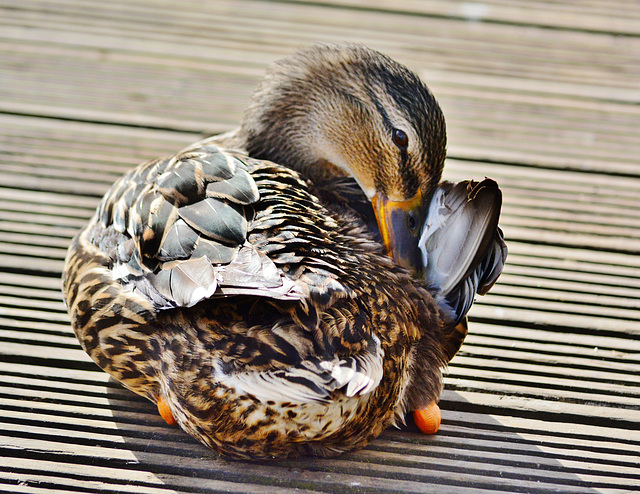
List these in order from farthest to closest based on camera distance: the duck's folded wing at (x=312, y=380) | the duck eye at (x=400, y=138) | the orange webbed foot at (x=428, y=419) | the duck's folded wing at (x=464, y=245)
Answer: the duck eye at (x=400, y=138), the orange webbed foot at (x=428, y=419), the duck's folded wing at (x=464, y=245), the duck's folded wing at (x=312, y=380)

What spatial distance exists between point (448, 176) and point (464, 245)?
4.77ft

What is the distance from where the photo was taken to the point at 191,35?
456 cm

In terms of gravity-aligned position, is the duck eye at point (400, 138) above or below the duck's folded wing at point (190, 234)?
above

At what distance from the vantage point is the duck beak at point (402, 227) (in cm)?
219

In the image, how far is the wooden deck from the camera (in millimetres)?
2066

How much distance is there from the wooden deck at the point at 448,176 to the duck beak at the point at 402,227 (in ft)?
1.62

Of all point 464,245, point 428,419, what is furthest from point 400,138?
point 428,419

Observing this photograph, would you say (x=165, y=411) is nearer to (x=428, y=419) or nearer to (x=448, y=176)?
(x=428, y=419)

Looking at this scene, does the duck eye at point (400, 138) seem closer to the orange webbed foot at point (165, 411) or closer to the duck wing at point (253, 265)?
the duck wing at point (253, 265)

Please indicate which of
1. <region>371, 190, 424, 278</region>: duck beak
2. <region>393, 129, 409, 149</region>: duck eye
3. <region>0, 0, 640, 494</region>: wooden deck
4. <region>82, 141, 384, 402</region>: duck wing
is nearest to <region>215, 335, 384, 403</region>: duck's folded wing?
<region>82, 141, 384, 402</region>: duck wing

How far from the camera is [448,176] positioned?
11.5 ft

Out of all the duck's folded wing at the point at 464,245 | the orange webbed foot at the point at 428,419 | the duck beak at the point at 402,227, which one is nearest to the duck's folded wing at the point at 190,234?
the duck beak at the point at 402,227

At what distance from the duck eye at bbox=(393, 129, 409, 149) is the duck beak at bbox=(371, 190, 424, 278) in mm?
154

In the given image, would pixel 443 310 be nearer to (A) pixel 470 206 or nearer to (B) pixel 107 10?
(A) pixel 470 206
